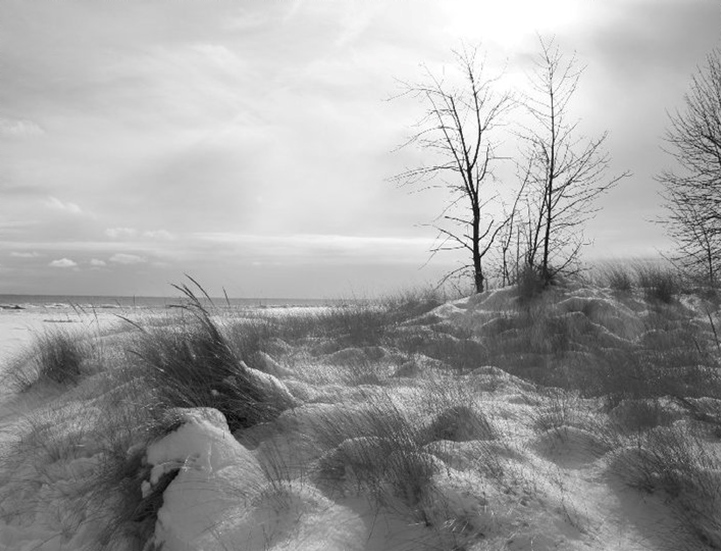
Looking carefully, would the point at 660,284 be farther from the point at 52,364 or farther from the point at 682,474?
the point at 52,364

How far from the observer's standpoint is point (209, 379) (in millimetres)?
3920

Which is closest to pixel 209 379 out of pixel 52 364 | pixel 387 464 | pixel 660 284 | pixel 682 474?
pixel 387 464

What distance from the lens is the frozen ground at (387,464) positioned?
2371 mm

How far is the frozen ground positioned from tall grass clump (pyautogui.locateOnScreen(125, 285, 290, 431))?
4 cm

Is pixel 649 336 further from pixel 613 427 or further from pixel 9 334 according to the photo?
pixel 9 334

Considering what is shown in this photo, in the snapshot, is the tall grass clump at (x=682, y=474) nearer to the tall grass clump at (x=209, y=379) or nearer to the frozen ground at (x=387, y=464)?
the frozen ground at (x=387, y=464)

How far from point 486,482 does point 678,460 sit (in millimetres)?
944

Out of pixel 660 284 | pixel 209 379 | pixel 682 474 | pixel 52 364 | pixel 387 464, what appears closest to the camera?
pixel 682 474

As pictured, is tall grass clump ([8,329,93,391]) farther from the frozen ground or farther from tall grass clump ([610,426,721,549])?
tall grass clump ([610,426,721,549])

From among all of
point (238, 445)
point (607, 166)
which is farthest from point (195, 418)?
point (607, 166)

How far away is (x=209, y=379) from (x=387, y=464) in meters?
1.72

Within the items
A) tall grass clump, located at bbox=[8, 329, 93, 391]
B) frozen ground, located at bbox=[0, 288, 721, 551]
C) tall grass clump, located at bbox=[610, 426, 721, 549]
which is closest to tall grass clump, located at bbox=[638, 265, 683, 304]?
frozen ground, located at bbox=[0, 288, 721, 551]

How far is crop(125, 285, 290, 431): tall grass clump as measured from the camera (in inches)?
142

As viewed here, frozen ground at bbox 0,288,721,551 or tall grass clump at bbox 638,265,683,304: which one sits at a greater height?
tall grass clump at bbox 638,265,683,304
